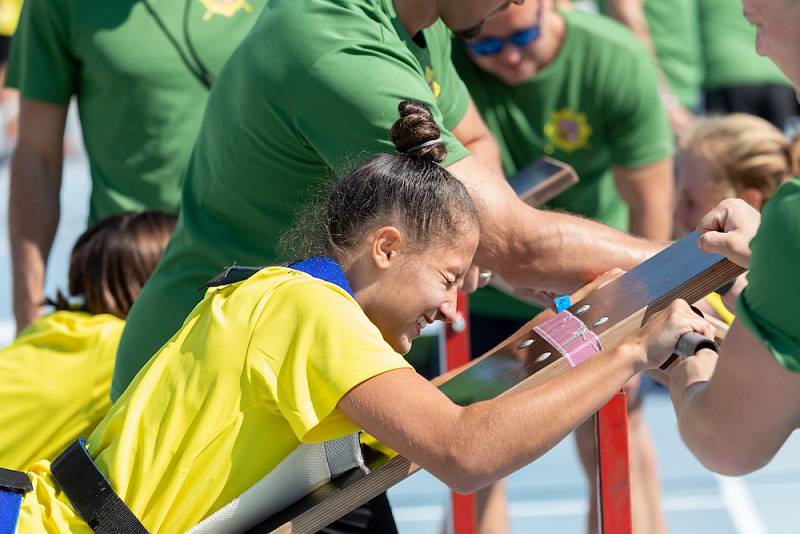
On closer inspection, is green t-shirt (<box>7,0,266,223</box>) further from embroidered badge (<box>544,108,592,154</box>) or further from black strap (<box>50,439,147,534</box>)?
black strap (<box>50,439,147,534</box>)

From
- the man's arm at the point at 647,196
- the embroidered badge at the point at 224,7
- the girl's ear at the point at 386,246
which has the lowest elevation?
the man's arm at the point at 647,196

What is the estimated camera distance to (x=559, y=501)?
17.5 feet

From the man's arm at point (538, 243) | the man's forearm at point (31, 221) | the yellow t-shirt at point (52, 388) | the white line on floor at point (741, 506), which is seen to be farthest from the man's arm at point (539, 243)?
the white line on floor at point (741, 506)

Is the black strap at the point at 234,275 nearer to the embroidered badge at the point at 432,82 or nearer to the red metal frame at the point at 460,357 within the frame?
the embroidered badge at the point at 432,82

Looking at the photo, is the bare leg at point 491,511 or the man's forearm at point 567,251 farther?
the bare leg at point 491,511

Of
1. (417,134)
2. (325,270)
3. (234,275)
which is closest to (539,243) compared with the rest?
(417,134)

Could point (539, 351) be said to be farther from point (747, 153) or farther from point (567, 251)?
point (747, 153)

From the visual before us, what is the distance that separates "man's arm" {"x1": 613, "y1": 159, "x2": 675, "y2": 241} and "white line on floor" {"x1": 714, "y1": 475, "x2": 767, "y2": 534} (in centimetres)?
130

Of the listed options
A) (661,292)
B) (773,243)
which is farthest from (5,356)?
(773,243)

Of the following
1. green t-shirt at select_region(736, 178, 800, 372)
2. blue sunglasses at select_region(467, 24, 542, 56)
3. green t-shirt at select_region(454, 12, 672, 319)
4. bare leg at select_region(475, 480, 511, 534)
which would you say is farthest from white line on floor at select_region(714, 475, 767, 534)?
green t-shirt at select_region(736, 178, 800, 372)

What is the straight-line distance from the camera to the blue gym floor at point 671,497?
16.7ft

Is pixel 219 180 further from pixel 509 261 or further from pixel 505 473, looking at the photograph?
pixel 505 473

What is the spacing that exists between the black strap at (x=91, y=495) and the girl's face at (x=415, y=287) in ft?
1.67

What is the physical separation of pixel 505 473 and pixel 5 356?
1.60 metres
